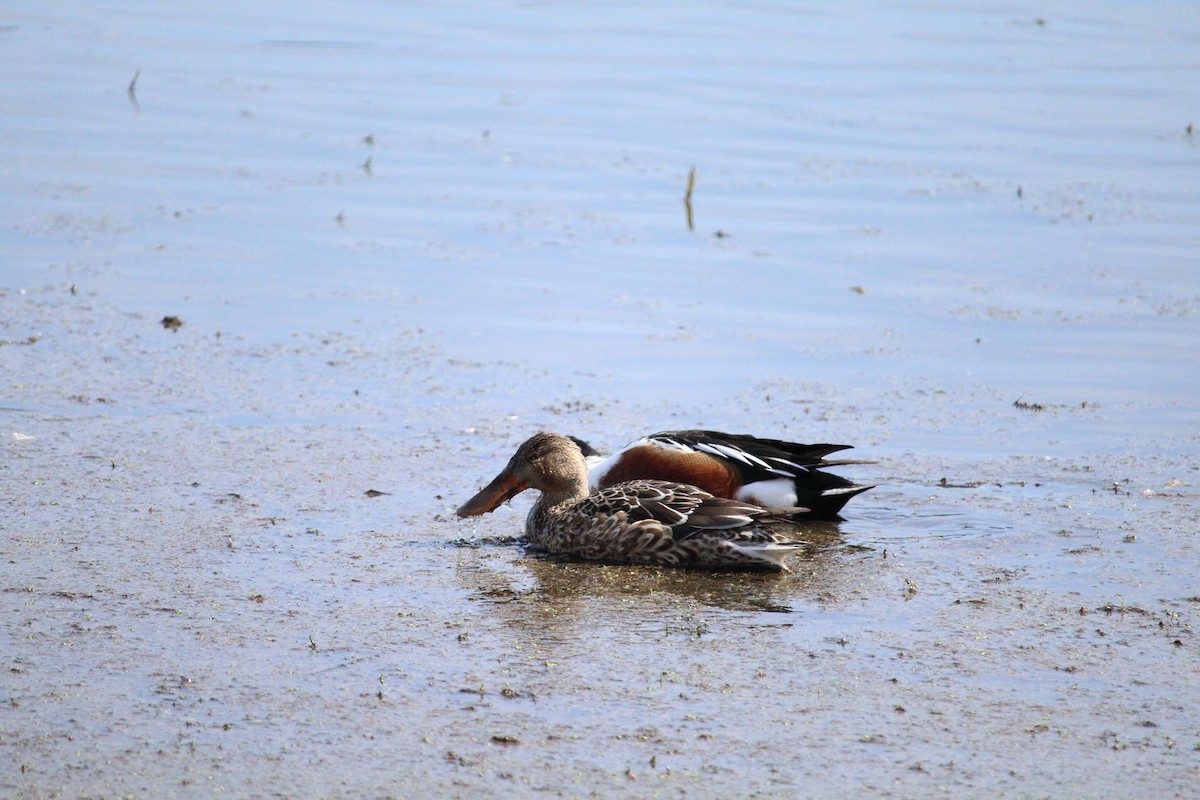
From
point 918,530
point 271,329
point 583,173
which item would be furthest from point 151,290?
point 918,530

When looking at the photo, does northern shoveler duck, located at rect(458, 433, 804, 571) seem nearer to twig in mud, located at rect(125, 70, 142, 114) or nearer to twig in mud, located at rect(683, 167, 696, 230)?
twig in mud, located at rect(683, 167, 696, 230)

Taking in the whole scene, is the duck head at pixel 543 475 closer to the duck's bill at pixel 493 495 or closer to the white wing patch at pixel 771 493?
the duck's bill at pixel 493 495

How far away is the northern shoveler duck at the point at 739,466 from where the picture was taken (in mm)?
6883

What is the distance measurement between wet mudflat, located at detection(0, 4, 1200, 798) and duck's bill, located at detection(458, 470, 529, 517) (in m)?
0.15

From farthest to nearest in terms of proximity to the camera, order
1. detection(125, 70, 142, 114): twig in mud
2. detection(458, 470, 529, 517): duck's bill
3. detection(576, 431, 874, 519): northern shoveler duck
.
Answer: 1. detection(125, 70, 142, 114): twig in mud
2. detection(576, 431, 874, 519): northern shoveler duck
3. detection(458, 470, 529, 517): duck's bill

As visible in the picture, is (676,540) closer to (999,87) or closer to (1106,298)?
Result: (1106,298)

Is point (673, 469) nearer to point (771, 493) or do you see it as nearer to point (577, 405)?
point (771, 493)

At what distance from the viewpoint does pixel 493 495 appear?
652cm

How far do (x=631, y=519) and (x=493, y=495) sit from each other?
2.16 ft

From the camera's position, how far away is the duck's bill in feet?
21.3

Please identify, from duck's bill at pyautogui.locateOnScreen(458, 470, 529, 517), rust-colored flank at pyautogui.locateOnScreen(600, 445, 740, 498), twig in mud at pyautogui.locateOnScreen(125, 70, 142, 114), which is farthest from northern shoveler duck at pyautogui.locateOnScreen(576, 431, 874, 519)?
twig in mud at pyautogui.locateOnScreen(125, 70, 142, 114)

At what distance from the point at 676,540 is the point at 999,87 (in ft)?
39.0

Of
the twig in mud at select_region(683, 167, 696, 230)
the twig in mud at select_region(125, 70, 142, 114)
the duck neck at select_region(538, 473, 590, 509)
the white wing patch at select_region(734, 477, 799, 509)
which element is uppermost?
the twig in mud at select_region(125, 70, 142, 114)

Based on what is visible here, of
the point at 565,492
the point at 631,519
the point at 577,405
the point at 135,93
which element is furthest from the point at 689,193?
the point at 631,519
